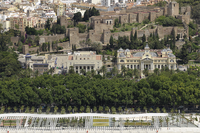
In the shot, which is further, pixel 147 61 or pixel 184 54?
pixel 184 54

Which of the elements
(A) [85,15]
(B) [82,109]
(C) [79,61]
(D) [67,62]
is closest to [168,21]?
(A) [85,15]

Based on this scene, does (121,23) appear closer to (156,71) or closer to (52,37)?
(52,37)

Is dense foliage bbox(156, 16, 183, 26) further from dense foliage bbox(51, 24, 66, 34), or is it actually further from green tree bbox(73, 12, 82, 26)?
dense foliage bbox(51, 24, 66, 34)

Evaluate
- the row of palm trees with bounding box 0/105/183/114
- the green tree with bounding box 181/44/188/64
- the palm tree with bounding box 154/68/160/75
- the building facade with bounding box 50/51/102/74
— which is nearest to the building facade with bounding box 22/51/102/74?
the building facade with bounding box 50/51/102/74

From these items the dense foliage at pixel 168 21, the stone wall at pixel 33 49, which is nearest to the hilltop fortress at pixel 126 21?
the dense foliage at pixel 168 21

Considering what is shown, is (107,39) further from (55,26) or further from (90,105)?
(90,105)

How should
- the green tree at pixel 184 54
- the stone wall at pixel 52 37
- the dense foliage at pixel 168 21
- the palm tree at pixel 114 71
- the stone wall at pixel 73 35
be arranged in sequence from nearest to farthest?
the palm tree at pixel 114 71 < the green tree at pixel 184 54 < the stone wall at pixel 52 37 < the stone wall at pixel 73 35 < the dense foliage at pixel 168 21

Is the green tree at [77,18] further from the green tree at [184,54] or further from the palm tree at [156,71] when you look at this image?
the palm tree at [156,71]

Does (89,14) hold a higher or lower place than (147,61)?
higher

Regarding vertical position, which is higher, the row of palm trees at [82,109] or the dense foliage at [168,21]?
the dense foliage at [168,21]

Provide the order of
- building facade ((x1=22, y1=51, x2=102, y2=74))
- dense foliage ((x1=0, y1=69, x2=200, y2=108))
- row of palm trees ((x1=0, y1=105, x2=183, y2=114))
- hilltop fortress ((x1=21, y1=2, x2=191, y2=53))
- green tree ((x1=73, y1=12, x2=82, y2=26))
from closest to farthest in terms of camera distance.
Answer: row of palm trees ((x1=0, y1=105, x2=183, y2=114))
dense foliage ((x1=0, y1=69, x2=200, y2=108))
building facade ((x1=22, y1=51, x2=102, y2=74))
hilltop fortress ((x1=21, y1=2, x2=191, y2=53))
green tree ((x1=73, y1=12, x2=82, y2=26))

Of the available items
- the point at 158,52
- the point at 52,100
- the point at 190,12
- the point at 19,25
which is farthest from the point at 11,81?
the point at 190,12
